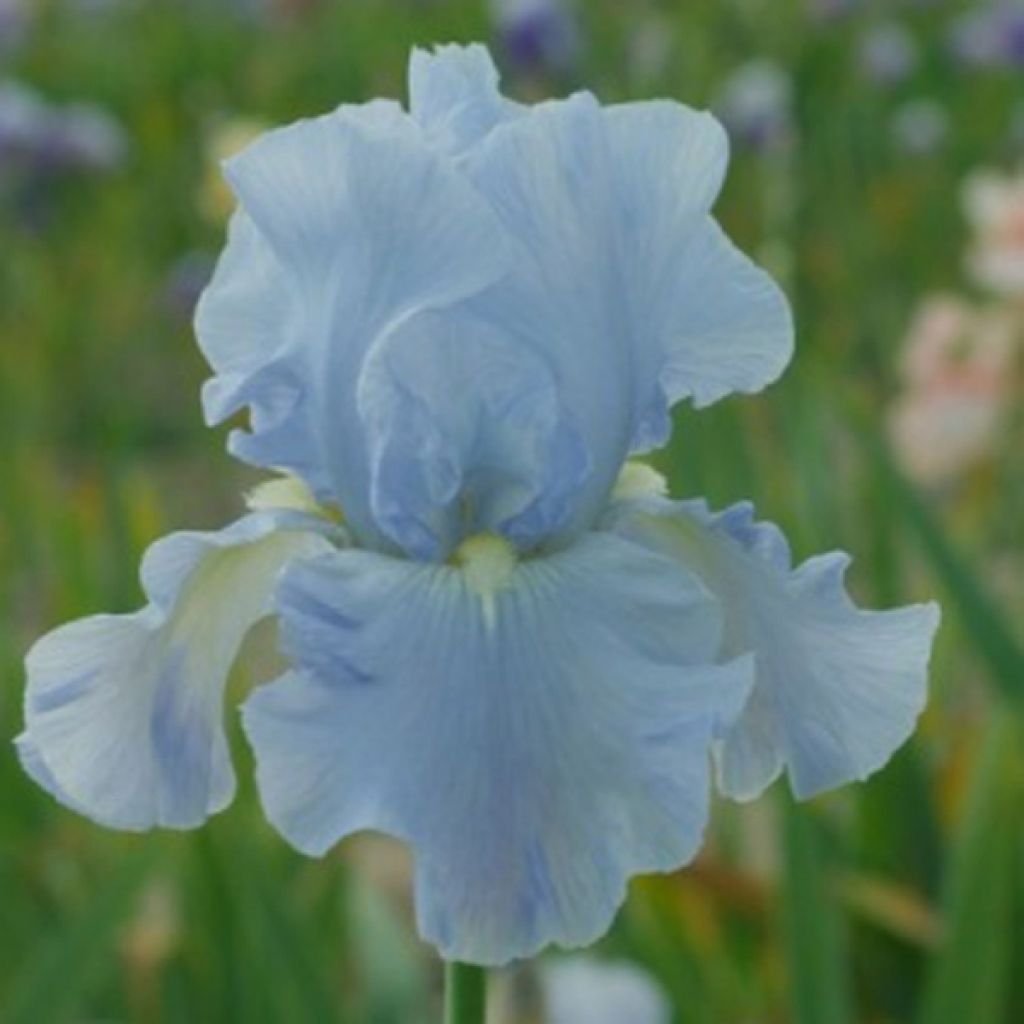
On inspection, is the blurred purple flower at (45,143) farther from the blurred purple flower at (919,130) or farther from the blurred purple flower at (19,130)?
the blurred purple flower at (919,130)

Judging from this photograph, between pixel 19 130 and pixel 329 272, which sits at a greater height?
pixel 329 272

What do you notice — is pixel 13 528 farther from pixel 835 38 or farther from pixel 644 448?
pixel 835 38

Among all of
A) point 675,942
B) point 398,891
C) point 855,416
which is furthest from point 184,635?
point 398,891

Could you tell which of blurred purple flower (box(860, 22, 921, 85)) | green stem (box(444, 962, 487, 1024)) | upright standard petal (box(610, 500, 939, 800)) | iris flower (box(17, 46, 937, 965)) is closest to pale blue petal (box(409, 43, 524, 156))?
iris flower (box(17, 46, 937, 965))

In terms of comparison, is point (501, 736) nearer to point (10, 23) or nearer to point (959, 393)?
point (959, 393)

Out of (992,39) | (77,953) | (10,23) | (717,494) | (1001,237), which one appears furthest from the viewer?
(10,23)

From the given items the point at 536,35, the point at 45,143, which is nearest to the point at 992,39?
A: the point at 536,35

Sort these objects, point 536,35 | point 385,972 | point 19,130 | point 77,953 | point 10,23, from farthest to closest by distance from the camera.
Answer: point 10,23 < point 19,130 < point 536,35 < point 385,972 < point 77,953
